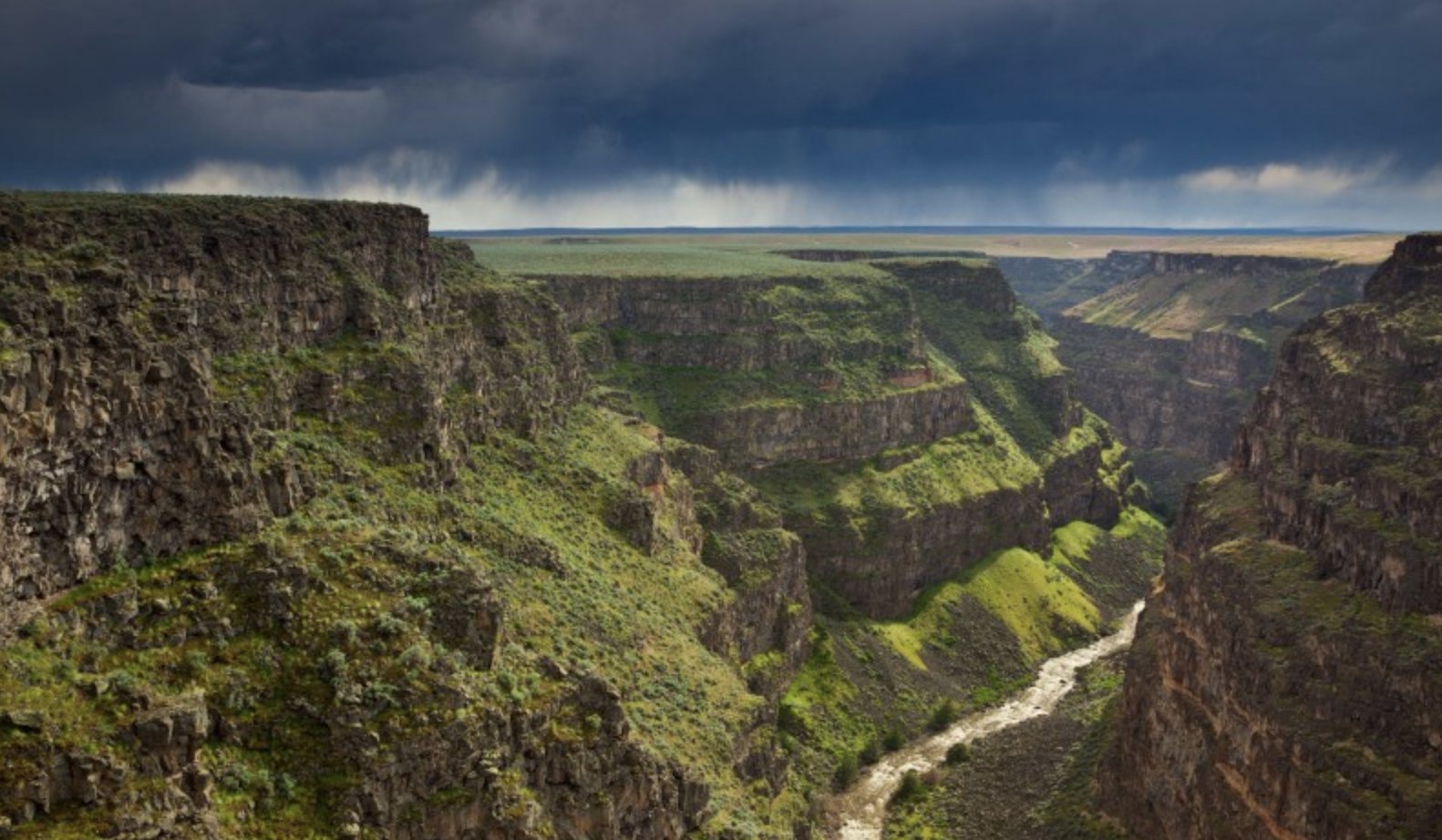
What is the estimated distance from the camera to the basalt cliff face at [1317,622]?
87.1m

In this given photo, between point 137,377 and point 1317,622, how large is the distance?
3408 inches

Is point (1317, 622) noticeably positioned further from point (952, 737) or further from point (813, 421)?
point (813, 421)

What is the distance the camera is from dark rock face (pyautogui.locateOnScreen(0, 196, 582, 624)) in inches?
1957

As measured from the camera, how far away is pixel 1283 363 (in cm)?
13925

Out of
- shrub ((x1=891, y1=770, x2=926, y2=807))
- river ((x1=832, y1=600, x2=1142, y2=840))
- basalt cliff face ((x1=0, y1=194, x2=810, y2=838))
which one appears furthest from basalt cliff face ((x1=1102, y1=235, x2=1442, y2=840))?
basalt cliff face ((x1=0, y1=194, x2=810, y2=838))

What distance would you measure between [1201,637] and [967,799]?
102ft

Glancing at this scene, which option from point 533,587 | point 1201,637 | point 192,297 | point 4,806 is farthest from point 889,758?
point 4,806

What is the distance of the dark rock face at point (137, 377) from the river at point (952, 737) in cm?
6499

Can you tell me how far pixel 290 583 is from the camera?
58.2 meters

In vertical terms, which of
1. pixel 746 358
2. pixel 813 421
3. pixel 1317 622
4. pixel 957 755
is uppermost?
pixel 746 358

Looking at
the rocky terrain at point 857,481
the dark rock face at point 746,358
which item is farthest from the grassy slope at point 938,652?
the dark rock face at point 746,358

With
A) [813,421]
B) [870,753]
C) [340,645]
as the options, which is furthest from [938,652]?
[340,645]

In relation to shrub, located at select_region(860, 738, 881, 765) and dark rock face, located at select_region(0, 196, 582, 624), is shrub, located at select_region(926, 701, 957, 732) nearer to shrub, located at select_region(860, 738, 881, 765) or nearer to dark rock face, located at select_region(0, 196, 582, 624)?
shrub, located at select_region(860, 738, 881, 765)

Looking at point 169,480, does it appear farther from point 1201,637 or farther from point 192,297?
point 1201,637
